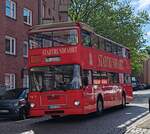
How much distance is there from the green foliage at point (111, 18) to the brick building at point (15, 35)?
9.71m

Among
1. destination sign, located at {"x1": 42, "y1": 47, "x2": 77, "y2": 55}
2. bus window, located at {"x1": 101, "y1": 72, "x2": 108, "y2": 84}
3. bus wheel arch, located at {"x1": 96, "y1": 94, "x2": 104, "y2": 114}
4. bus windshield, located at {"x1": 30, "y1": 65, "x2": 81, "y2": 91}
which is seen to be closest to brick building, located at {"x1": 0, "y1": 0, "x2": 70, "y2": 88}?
bus window, located at {"x1": 101, "y1": 72, "x2": 108, "y2": 84}

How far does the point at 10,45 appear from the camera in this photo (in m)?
32.5

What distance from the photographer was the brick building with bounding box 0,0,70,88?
30.9 m

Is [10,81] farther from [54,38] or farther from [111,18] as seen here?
[111,18]

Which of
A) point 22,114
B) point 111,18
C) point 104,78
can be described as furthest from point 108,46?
point 111,18

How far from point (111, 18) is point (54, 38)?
98.5 feet

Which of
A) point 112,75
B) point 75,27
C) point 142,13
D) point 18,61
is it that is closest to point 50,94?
point 75,27

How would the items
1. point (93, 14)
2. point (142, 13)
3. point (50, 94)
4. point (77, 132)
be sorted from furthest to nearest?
1. point (142, 13)
2. point (93, 14)
3. point (50, 94)
4. point (77, 132)

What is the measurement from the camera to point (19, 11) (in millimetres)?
34094

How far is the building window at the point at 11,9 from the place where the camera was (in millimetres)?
32250

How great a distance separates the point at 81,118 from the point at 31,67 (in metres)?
3.66

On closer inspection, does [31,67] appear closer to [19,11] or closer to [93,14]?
[19,11]

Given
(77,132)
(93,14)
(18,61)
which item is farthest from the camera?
(93,14)

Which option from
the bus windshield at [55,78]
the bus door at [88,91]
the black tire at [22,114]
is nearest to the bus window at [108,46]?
the bus door at [88,91]
